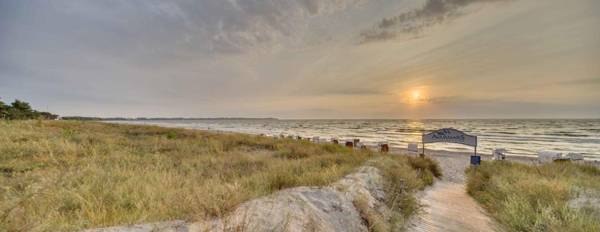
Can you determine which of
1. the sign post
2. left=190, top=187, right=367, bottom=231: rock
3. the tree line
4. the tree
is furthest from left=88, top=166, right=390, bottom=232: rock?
the tree

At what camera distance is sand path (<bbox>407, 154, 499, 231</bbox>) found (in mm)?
4855

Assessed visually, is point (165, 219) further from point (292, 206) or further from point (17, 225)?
point (292, 206)

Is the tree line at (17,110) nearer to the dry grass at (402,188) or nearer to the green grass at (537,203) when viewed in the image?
the dry grass at (402,188)

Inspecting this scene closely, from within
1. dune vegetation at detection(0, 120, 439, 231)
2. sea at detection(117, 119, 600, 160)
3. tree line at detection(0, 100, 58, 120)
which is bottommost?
sea at detection(117, 119, 600, 160)

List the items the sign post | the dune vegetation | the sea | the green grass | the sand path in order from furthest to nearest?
1. the sea
2. the sign post
3. the sand path
4. the green grass
5. the dune vegetation

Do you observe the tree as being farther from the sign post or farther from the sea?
the sign post

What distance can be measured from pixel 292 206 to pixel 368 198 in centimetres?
175

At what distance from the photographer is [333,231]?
3061mm

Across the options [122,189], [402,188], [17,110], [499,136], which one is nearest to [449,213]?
[402,188]

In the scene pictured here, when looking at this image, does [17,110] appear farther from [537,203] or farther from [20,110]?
[537,203]

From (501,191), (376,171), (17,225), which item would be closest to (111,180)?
(17,225)

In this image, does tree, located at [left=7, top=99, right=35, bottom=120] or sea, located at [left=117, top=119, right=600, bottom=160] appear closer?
sea, located at [left=117, top=119, right=600, bottom=160]

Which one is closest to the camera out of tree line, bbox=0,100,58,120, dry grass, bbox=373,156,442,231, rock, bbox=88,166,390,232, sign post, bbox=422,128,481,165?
rock, bbox=88,166,390,232

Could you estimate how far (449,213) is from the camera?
5.80 m
